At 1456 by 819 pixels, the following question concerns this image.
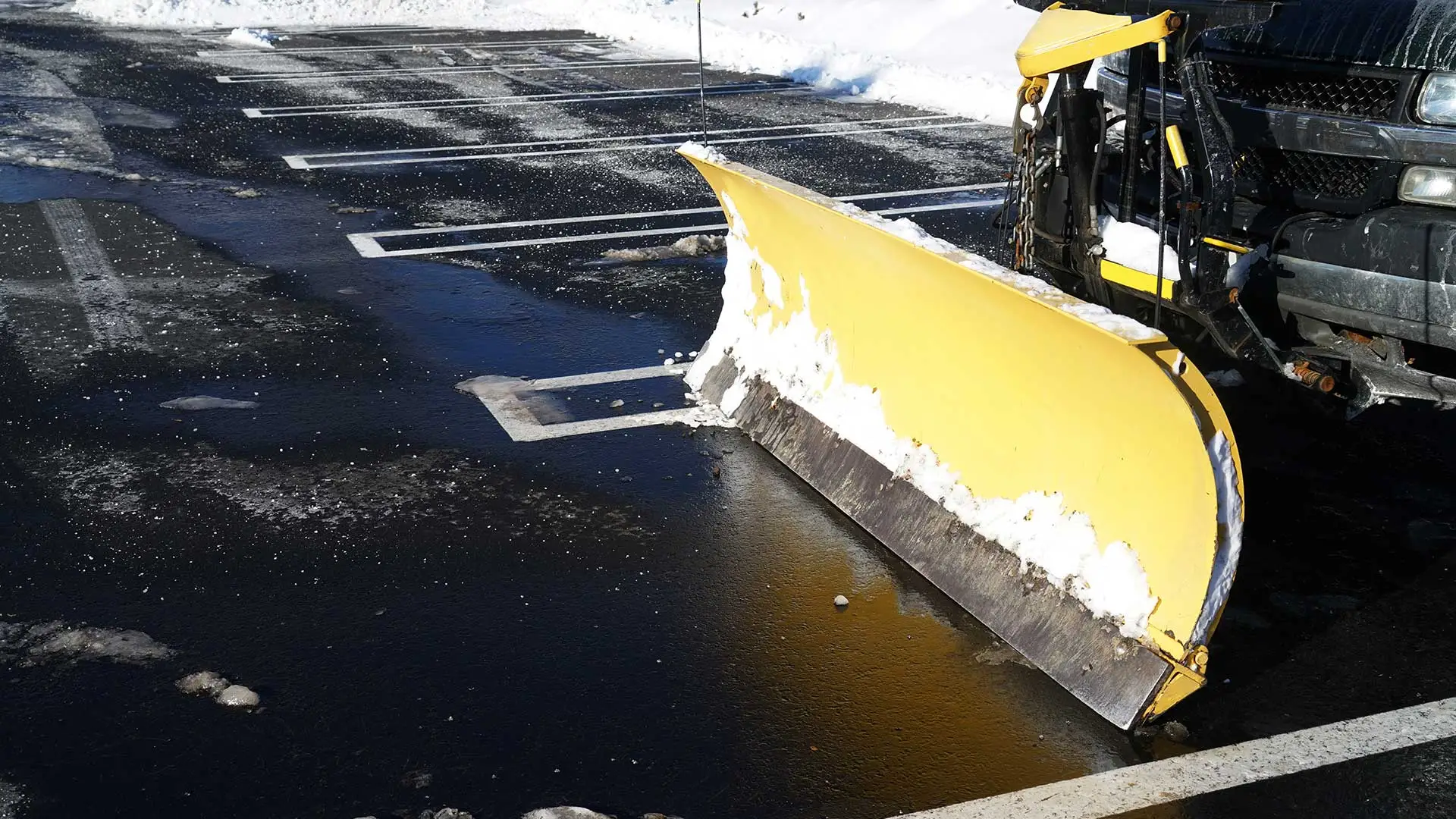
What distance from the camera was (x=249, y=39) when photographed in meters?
20.6

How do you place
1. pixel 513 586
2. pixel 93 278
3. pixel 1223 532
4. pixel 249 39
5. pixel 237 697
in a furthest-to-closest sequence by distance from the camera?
pixel 249 39 → pixel 93 278 → pixel 513 586 → pixel 237 697 → pixel 1223 532

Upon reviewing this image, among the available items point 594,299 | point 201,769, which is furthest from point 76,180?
point 201,769

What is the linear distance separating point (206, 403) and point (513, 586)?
2.48 meters

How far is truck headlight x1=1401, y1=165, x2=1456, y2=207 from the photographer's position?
491cm

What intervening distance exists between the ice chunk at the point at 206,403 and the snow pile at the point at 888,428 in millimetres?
2146

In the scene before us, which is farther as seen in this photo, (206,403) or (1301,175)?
(206,403)

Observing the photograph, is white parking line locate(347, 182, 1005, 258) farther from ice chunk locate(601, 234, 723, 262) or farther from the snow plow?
the snow plow

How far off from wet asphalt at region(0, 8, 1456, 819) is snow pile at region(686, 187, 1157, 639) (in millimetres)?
310

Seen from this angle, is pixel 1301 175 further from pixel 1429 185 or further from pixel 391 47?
pixel 391 47

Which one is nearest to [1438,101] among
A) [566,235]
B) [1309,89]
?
[1309,89]

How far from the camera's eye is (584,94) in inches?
645

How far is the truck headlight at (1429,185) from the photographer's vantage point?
4.91m

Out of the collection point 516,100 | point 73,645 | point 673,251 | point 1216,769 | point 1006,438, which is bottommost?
point 1216,769

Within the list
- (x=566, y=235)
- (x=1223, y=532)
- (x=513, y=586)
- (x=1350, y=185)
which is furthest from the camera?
(x=566, y=235)
